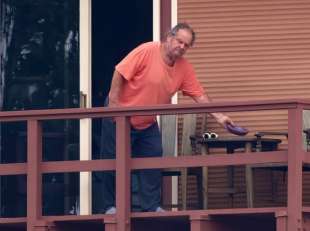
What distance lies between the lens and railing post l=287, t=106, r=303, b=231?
42.5ft

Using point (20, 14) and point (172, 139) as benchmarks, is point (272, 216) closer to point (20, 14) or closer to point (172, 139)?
point (172, 139)

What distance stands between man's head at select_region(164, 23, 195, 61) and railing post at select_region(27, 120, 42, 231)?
1165 millimetres

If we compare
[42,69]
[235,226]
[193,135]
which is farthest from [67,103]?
[235,226]

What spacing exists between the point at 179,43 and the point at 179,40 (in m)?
0.03

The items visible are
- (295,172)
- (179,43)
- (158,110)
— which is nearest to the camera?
(295,172)

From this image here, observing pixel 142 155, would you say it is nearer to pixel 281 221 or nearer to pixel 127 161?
pixel 127 161

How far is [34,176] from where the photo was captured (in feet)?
44.4

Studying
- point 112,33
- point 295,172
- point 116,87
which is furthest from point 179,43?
point 112,33

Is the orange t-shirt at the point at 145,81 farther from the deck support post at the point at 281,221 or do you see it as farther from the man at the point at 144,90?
the deck support post at the point at 281,221

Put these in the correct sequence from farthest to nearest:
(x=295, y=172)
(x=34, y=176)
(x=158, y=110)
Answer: (x=34, y=176) → (x=158, y=110) → (x=295, y=172)

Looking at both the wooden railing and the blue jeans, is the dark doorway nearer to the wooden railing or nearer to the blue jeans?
the blue jeans

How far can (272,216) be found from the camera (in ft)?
43.6

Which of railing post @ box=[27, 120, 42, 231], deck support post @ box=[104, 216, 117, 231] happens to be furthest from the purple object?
railing post @ box=[27, 120, 42, 231]

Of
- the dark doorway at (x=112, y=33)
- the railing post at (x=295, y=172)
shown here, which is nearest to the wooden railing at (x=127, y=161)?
the railing post at (x=295, y=172)
